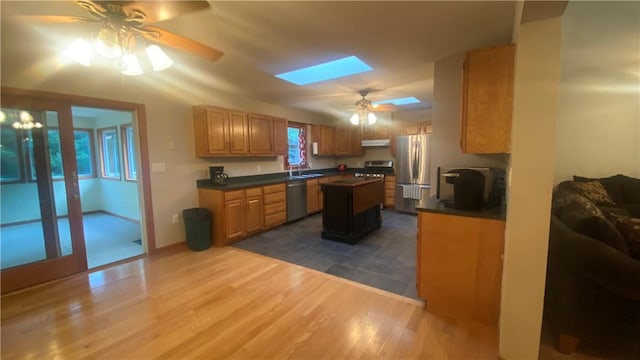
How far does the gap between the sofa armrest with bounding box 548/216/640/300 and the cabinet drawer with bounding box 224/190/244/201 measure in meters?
3.66

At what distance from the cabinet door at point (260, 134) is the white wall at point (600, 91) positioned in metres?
4.52

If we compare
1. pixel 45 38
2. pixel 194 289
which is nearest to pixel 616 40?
pixel 194 289

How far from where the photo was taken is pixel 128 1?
1.48m

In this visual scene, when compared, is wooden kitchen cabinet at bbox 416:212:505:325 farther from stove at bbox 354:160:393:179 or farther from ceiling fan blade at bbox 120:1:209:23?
stove at bbox 354:160:393:179

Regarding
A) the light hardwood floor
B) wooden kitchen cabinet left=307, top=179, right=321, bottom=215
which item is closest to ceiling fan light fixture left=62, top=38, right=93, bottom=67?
the light hardwood floor

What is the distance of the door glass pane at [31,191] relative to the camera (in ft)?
8.70

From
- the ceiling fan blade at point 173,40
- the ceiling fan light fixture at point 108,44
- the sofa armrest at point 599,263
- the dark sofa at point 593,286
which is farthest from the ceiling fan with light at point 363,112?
the ceiling fan light fixture at point 108,44

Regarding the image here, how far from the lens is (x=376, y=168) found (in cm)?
682

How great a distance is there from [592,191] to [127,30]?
4.87 metres

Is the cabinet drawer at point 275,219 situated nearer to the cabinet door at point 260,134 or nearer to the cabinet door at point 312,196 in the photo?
the cabinet door at point 312,196

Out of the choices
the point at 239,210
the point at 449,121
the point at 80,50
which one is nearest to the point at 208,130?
the point at 239,210

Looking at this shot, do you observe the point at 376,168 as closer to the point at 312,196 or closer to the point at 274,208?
the point at 312,196

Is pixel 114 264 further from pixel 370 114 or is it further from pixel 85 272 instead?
A: pixel 370 114

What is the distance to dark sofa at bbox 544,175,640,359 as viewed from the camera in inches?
62.0
